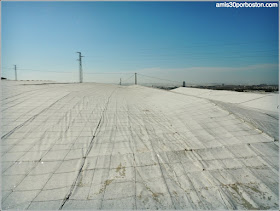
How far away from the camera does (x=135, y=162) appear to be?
502 cm

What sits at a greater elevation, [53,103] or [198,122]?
[53,103]

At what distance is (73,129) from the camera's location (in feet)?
22.4

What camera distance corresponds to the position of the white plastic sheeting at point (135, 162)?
12.4 feet

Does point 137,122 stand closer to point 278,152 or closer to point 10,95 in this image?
point 278,152

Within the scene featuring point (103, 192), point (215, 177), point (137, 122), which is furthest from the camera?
point (137, 122)

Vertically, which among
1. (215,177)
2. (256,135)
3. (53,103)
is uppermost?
(53,103)

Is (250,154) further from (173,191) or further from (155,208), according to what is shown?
(155,208)

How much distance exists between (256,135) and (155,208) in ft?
16.2

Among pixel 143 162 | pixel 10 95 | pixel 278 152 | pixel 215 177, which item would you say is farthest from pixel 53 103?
pixel 278 152

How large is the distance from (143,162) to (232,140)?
141 inches

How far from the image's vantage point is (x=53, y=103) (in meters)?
9.30

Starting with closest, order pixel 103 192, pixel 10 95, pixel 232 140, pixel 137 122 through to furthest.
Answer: pixel 103 192
pixel 232 140
pixel 137 122
pixel 10 95

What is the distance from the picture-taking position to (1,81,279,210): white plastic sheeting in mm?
3783

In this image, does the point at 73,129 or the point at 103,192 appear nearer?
the point at 103,192
